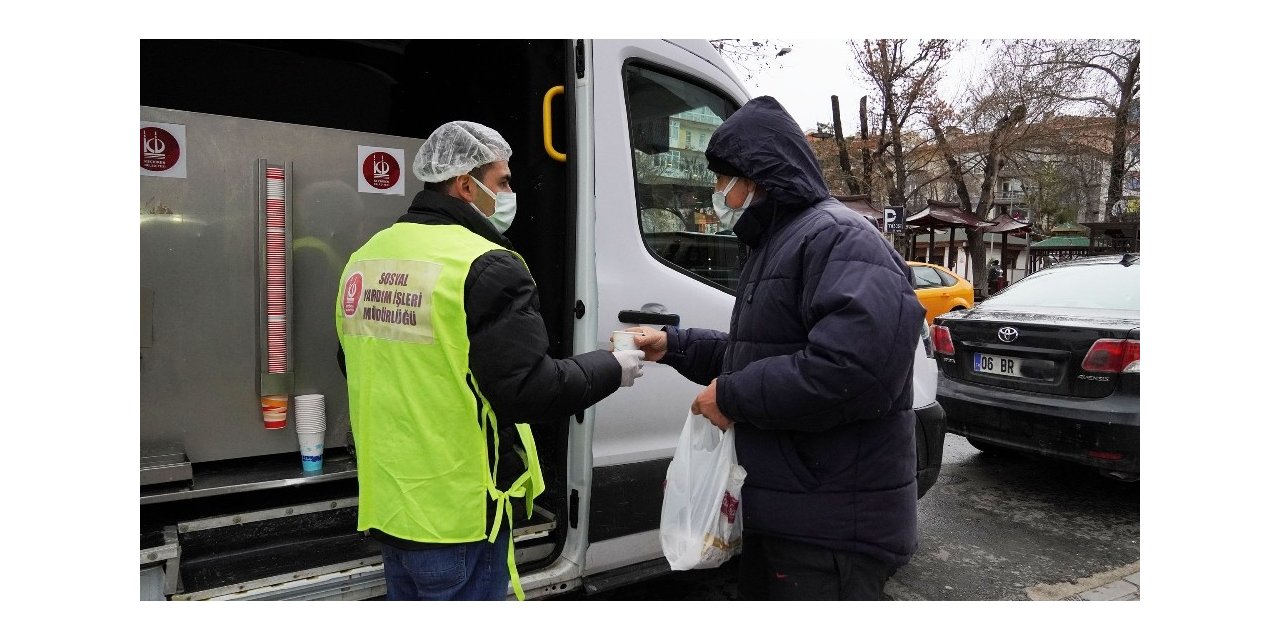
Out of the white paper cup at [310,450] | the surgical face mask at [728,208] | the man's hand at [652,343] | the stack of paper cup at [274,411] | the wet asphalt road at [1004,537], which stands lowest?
the wet asphalt road at [1004,537]

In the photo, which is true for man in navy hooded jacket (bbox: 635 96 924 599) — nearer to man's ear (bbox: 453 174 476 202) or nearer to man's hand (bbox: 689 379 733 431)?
man's hand (bbox: 689 379 733 431)

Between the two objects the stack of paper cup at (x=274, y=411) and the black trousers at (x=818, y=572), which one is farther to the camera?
the stack of paper cup at (x=274, y=411)

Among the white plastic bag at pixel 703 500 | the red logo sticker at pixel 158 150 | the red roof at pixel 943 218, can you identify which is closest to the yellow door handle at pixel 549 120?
the white plastic bag at pixel 703 500

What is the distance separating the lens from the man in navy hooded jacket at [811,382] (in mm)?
1673

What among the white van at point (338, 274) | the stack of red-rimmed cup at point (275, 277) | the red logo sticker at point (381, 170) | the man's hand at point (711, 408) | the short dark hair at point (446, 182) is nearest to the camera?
the man's hand at point (711, 408)

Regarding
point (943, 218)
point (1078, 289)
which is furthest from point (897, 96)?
point (1078, 289)

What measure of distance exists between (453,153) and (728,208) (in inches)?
30.4

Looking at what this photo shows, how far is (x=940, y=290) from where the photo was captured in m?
13.0

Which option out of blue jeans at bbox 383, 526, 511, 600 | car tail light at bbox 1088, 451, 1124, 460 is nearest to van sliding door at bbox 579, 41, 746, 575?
blue jeans at bbox 383, 526, 511, 600

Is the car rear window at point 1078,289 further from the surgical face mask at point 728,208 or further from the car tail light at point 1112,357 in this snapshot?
the surgical face mask at point 728,208

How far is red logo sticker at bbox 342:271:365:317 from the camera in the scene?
1979 millimetres

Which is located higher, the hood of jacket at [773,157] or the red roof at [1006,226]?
the red roof at [1006,226]

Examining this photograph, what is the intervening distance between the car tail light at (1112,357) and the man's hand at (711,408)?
349 centimetres

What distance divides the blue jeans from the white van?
48 centimetres
